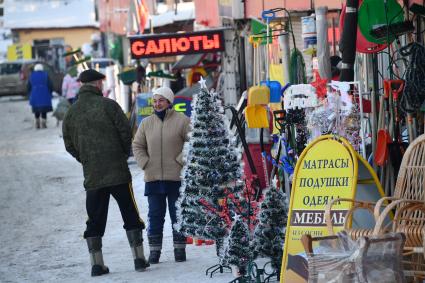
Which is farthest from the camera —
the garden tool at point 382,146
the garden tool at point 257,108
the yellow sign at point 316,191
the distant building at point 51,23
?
the distant building at point 51,23

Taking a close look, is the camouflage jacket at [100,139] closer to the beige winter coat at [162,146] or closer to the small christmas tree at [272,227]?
the beige winter coat at [162,146]

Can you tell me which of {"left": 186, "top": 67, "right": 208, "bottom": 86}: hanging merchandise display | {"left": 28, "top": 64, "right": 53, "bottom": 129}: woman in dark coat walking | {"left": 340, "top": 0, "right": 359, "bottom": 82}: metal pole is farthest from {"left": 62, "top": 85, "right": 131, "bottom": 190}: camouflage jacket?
{"left": 28, "top": 64, "right": 53, "bottom": 129}: woman in dark coat walking

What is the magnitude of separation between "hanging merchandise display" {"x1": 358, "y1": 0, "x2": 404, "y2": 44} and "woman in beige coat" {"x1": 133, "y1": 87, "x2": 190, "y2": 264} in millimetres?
1924

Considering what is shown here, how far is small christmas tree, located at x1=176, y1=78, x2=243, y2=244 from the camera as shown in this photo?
1087cm

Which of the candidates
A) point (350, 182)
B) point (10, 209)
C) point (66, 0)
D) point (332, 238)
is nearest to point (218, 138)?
point (350, 182)

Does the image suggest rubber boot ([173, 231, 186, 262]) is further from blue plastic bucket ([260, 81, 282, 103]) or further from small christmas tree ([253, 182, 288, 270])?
blue plastic bucket ([260, 81, 282, 103])

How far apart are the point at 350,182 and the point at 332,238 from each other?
1.18 m

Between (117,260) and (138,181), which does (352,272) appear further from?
(138,181)

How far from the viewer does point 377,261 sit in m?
7.75

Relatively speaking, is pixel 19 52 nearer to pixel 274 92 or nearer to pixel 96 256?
pixel 274 92

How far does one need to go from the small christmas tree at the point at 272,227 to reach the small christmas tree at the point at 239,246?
0.08 m

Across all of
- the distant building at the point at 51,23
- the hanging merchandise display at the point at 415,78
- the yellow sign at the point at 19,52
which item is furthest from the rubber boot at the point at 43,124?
the distant building at the point at 51,23

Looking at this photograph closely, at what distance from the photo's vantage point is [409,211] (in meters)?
8.55

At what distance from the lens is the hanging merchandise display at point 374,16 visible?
10.4 metres
